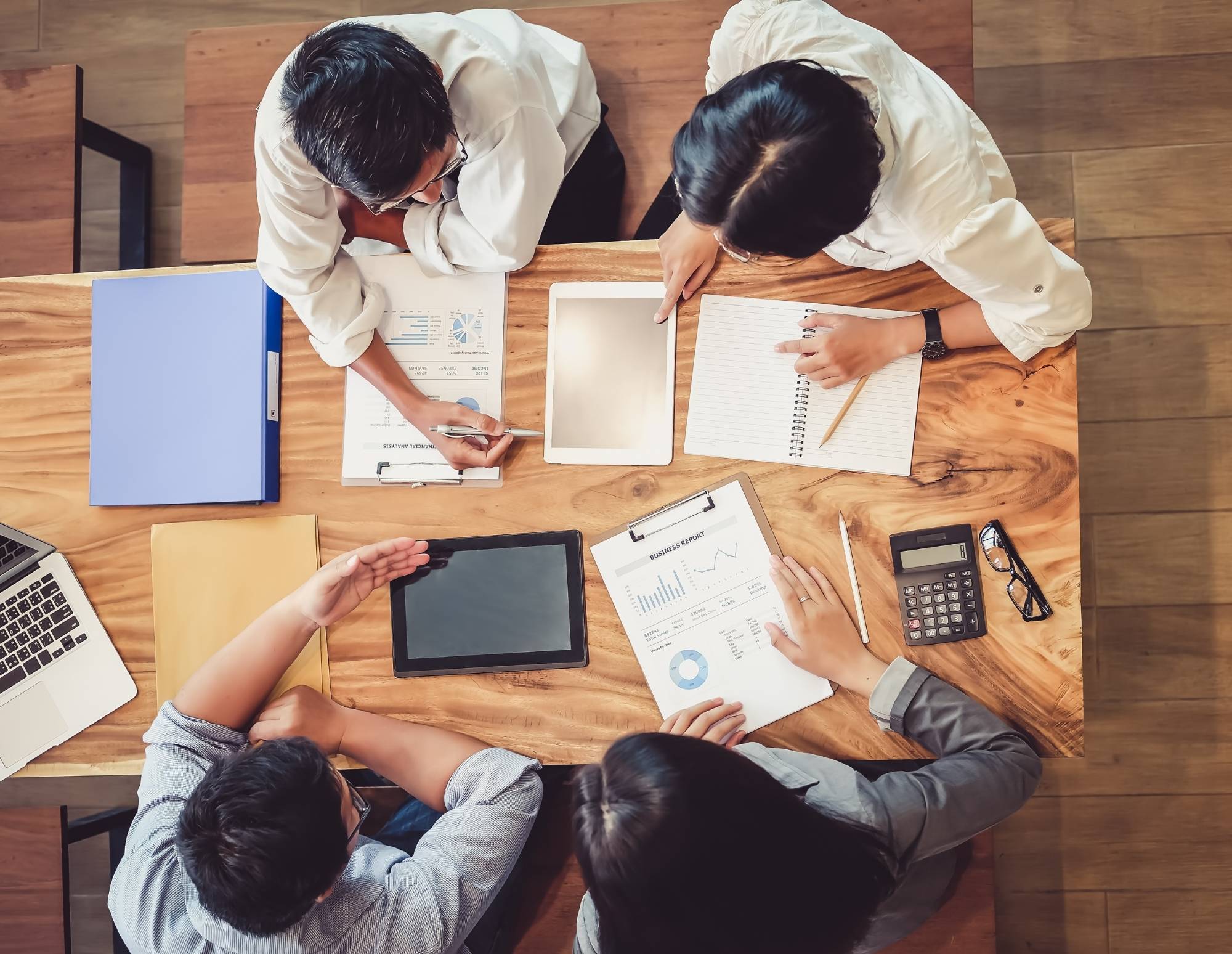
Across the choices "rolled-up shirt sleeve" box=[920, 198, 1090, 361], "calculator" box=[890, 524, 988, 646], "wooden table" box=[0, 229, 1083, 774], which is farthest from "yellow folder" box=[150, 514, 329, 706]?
"rolled-up shirt sleeve" box=[920, 198, 1090, 361]

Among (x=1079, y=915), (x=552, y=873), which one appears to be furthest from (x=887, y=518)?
(x=1079, y=915)

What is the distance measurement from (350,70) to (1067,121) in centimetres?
145

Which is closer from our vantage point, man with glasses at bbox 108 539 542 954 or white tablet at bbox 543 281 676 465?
man with glasses at bbox 108 539 542 954

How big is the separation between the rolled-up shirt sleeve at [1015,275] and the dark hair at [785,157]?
0.47ft

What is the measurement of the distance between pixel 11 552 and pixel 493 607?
69 centimetres

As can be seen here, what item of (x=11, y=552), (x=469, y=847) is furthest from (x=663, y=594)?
(x=11, y=552)

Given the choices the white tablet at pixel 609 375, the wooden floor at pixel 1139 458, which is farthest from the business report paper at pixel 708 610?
the wooden floor at pixel 1139 458

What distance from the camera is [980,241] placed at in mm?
920

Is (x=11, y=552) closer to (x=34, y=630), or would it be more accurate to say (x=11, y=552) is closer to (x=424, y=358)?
(x=34, y=630)

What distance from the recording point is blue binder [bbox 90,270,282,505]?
3.74ft

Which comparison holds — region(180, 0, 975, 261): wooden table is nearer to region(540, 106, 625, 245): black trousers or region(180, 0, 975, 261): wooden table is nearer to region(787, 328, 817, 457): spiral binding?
region(540, 106, 625, 245): black trousers

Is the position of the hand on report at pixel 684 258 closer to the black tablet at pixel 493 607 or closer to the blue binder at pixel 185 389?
the black tablet at pixel 493 607

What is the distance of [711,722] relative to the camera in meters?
1.04

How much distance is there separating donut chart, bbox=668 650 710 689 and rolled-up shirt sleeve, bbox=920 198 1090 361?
0.54m
